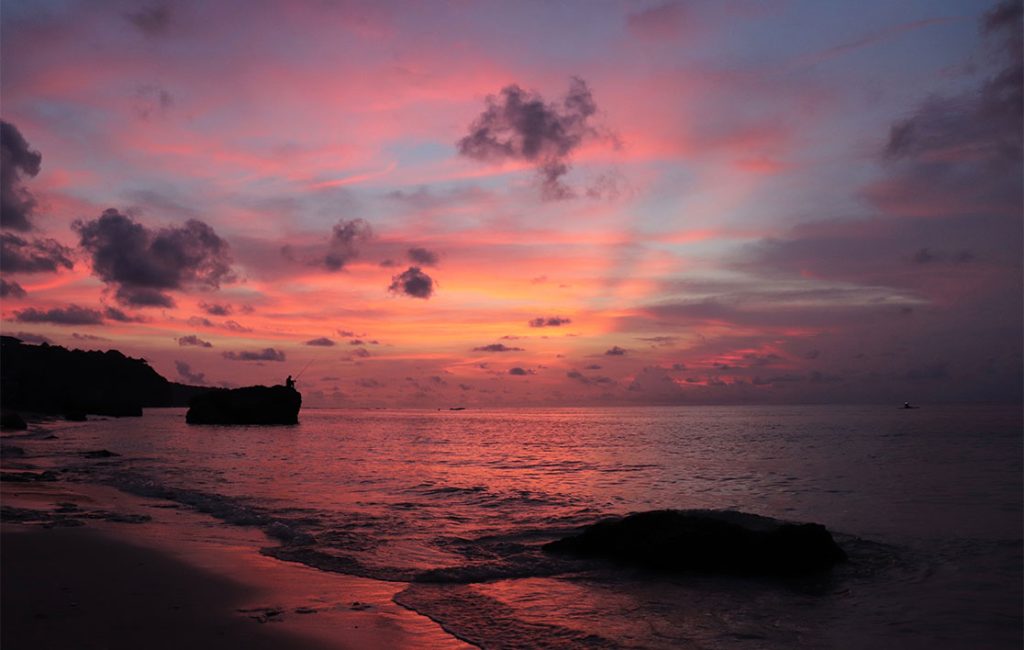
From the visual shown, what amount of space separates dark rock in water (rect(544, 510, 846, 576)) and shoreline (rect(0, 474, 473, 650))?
16.2 feet

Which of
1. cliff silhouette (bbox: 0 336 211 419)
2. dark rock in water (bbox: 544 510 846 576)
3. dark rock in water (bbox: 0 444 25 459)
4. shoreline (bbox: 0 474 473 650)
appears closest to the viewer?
shoreline (bbox: 0 474 473 650)

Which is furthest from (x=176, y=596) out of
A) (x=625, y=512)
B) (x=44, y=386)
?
(x=44, y=386)

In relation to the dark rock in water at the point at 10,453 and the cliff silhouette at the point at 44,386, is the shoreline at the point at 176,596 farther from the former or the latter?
the cliff silhouette at the point at 44,386

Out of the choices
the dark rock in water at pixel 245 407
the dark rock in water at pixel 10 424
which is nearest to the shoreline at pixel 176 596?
the dark rock in water at pixel 10 424

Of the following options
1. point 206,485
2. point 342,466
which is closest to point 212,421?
point 342,466

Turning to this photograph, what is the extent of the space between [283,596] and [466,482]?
19374mm

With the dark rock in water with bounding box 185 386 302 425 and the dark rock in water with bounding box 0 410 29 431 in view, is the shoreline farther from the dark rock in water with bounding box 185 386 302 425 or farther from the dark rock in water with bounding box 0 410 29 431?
the dark rock in water with bounding box 185 386 302 425

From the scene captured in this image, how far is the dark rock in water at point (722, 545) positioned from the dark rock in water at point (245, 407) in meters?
114

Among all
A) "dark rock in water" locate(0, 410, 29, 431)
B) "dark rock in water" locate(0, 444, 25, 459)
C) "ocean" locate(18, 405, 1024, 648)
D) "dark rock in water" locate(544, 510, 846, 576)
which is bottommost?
"dark rock in water" locate(0, 410, 29, 431)

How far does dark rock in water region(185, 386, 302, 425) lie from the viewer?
11556 cm

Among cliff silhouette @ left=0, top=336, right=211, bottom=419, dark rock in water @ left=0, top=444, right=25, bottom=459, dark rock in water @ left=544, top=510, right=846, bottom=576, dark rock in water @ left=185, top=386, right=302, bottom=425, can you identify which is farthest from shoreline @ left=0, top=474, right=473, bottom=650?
cliff silhouette @ left=0, top=336, right=211, bottom=419

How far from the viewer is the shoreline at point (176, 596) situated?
813 centimetres

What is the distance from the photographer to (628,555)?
44.5 feet

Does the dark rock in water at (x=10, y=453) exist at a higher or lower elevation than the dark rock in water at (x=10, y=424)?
higher
